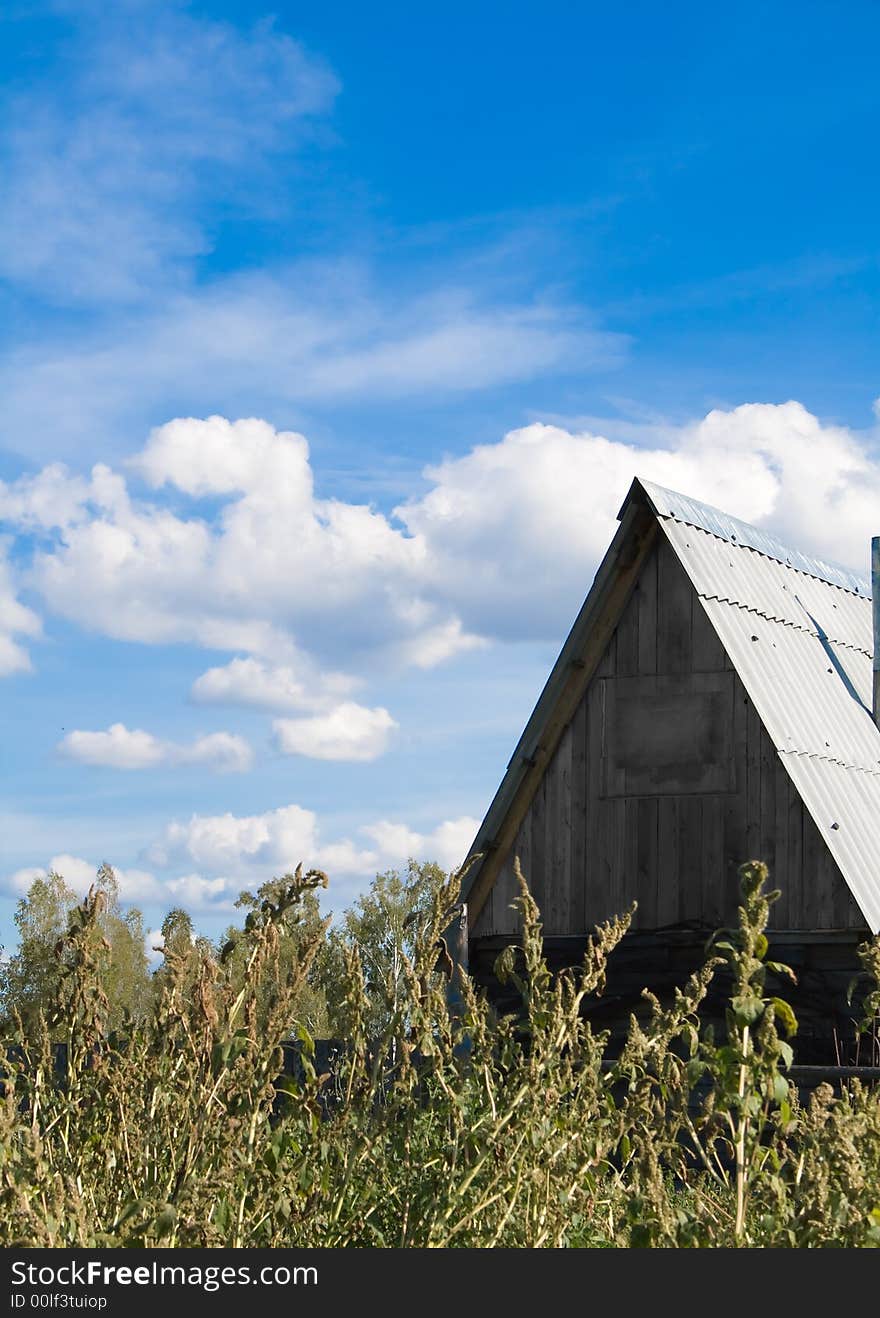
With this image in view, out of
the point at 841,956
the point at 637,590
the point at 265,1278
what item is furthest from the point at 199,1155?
the point at 637,590

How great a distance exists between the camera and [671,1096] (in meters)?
4.00

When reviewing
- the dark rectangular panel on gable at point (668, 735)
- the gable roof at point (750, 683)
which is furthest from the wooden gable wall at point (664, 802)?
the gable roof at point (750, 683)

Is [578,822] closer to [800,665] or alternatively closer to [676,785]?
[676,785]

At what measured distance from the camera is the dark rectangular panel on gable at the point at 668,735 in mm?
12172

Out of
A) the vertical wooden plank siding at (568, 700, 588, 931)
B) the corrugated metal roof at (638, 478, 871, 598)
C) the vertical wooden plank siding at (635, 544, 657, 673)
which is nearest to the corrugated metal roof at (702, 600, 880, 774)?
the vertical wooden plank siding at (635, 544, 657, 673)

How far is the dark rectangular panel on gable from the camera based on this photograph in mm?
12172

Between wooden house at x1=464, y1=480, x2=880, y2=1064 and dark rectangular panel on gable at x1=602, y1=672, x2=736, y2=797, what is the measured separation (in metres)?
0.01

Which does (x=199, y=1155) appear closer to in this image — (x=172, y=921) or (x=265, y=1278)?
(x=265, y=1278)

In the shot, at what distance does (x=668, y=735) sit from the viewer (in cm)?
1240

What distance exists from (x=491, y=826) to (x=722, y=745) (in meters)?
2.06

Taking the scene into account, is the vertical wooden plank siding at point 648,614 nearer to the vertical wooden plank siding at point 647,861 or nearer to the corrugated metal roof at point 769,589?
the corrugated metal roof at point 769,589

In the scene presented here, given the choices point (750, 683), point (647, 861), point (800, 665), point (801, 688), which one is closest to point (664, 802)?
point (647, 861)

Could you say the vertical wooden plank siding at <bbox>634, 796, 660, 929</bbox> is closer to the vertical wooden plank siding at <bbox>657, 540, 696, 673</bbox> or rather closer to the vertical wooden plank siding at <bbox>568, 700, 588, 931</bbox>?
the vertical wooden plank siding at <bbox>568, 700, 588, 931</bbox>

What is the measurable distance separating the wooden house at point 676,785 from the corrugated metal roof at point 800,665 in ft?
0.09
